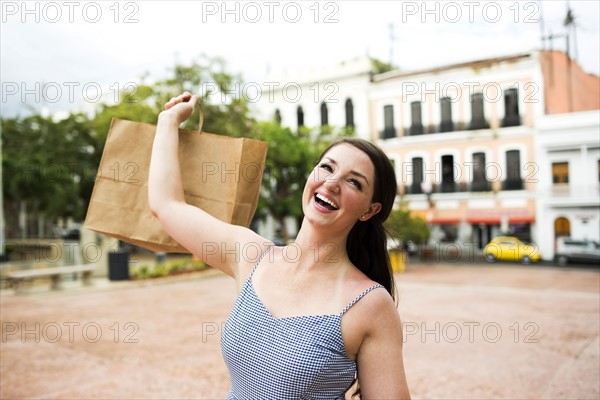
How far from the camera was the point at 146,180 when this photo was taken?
1.59 m

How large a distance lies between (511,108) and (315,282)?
760 inches

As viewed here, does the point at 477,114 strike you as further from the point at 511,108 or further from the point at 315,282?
the point at 315,282

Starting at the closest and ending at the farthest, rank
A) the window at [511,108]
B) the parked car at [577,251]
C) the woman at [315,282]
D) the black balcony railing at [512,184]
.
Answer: the woman at [315,282] → the parked car at [577,251] → the black balcony railing at [512,184] → the window at [511,108]

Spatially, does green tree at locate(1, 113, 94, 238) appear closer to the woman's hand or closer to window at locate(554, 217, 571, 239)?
window at locate(554, 217, 571, 239)

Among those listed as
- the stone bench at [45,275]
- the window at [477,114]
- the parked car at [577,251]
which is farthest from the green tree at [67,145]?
the parked car at [577,251]

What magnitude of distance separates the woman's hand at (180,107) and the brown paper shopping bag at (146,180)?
0.06 metres

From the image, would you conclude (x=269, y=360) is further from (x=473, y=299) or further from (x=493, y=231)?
(x=493, y=231)

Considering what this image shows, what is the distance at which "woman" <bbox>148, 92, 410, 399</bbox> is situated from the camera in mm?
1223

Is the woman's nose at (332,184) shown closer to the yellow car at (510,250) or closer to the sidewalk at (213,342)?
the sidewalk at (213,342)

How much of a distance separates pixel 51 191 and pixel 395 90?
45.2ft

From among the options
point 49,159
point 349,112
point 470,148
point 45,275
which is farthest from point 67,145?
point 470,148

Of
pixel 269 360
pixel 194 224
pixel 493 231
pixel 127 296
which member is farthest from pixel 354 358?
pixel 493 231

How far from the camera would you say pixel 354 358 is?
1248 millimetres

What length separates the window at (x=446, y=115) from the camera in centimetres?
1961
